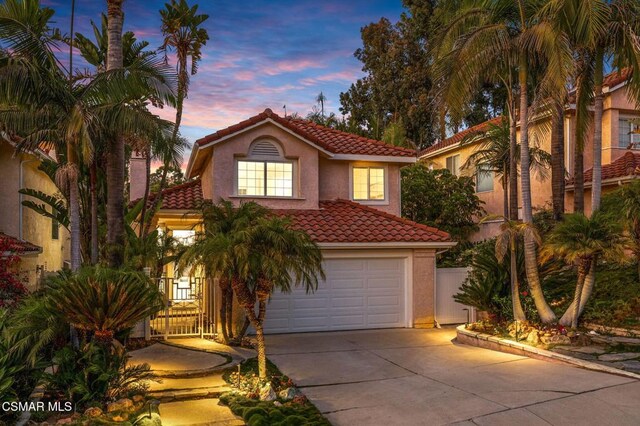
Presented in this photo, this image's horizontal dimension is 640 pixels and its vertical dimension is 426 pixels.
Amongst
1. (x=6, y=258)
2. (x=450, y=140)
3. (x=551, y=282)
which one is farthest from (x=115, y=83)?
(x=450, y=140)

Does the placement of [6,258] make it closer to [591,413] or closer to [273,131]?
[273,131]

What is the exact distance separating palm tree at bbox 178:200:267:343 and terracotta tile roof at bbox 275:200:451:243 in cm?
312

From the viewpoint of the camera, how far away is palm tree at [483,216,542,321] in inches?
466

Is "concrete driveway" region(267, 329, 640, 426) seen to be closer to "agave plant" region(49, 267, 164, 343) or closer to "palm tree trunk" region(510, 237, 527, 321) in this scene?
"palm tree trunk" region(510, 237, 527, 321)

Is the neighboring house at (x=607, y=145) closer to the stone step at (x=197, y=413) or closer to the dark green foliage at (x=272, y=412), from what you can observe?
the dark green foliage at (x=272, y=412)

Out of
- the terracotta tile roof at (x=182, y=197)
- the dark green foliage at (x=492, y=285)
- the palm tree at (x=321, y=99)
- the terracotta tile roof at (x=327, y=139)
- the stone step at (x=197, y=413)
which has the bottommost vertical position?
the stone step at (x=197, y=413)

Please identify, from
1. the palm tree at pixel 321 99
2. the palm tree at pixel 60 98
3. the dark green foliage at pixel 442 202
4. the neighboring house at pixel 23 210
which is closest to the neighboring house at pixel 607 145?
the dark green foliage at pixel 442 202

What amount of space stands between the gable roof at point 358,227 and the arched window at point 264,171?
3.24 feet

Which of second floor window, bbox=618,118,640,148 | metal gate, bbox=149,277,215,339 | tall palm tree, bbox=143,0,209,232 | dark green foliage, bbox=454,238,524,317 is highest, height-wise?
tall palm tree, bbox=143,0,209,232

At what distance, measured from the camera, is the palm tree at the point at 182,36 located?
14344 millimetres

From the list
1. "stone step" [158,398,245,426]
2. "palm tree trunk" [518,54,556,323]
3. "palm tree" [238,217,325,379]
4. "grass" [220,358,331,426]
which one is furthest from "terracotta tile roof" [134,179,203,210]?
"palm tree trunk" [518,54,556,323]

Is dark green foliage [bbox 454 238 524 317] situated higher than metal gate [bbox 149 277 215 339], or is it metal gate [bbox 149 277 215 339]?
dark green foliage [bbox 454 238 524 317]

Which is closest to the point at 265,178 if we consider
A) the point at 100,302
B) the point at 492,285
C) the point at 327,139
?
the point at 327,139

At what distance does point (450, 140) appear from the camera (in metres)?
27.7
